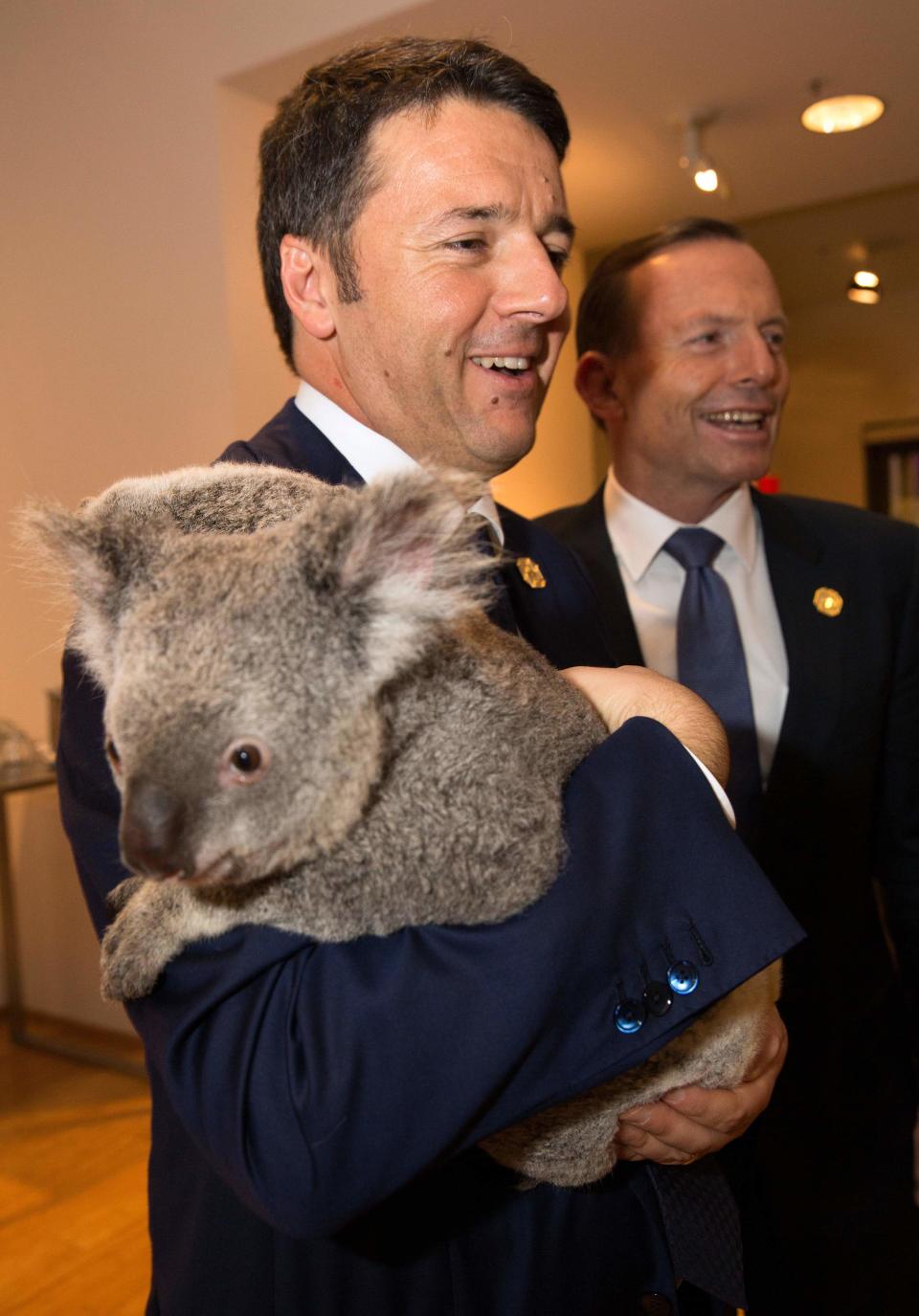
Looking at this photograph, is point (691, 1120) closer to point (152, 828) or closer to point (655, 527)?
point (152, 828)

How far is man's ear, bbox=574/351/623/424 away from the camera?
2633 mm

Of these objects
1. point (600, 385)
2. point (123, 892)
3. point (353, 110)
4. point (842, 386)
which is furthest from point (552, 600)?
point (842, 386)

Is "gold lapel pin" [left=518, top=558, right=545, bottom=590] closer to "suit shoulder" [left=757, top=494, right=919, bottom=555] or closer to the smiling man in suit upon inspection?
the smiling man in suit

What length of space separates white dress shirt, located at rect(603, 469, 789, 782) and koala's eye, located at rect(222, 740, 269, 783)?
62.4 inches

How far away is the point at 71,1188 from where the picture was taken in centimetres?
332

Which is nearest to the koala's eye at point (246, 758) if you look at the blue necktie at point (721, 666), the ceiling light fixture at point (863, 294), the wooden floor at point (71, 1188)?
the blue necktie at point (721, 666)

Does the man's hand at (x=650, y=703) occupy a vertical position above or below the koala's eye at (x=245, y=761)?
below

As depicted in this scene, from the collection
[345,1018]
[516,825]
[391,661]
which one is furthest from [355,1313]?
[391,661]

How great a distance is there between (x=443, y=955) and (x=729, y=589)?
1637 millimetres

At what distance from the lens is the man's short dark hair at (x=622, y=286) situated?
2.53 metres

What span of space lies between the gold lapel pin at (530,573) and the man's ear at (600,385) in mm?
1192

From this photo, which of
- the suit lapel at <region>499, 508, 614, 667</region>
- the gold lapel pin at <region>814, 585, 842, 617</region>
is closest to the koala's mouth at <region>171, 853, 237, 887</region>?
the suit lapel at <region>499, 508, 614, 667</region>

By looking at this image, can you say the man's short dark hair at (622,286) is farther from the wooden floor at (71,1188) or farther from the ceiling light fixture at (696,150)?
the wooden floor at (71,1188)

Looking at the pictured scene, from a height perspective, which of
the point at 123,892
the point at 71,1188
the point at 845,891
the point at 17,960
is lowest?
the point at 71,1188
